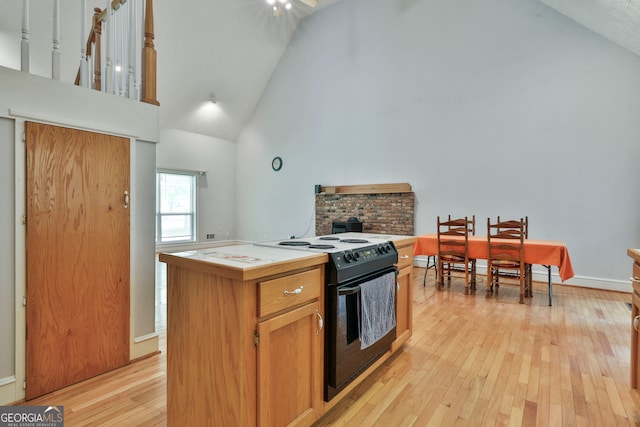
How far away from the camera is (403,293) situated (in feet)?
8.37

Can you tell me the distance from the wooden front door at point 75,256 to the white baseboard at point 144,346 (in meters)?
0.07

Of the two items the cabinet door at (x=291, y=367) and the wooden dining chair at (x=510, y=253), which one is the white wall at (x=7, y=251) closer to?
the cabinet door at (x=291, y=367)

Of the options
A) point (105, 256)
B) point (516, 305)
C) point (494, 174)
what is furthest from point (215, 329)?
point (494, 174)

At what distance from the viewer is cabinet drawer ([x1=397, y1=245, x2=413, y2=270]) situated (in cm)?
245

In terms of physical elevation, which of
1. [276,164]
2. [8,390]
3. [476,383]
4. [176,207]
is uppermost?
[276,164]

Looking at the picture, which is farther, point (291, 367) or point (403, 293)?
point (403, 293)

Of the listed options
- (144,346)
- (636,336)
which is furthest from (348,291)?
(144,346)

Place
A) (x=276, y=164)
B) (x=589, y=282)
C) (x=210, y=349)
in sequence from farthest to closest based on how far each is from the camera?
(x=276, y=164)
(x=589, y=282)
(x=210, y=349)

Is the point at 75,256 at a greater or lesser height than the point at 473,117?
lesser

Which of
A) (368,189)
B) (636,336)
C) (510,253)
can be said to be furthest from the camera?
(368,189)

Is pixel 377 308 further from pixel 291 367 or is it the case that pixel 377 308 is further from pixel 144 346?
pixel 144 346

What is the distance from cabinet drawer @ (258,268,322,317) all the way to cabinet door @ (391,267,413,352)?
0.98m

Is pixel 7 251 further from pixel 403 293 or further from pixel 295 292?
pixel 403 293

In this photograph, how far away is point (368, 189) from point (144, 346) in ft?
16.6
